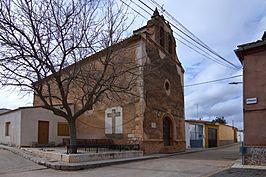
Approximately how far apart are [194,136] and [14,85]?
2678cm

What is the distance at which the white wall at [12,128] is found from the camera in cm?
2348

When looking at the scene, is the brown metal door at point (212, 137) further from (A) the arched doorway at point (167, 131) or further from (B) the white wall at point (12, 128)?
(B) the white wall at point (12, 128)

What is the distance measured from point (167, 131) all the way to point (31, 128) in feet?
35.8

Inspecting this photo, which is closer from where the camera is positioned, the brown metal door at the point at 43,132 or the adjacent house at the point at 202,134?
the brown metal door at the point at 43,132

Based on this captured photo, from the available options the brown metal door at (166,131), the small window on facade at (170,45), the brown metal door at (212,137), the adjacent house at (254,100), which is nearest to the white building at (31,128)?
the brown metal door at (166,131)

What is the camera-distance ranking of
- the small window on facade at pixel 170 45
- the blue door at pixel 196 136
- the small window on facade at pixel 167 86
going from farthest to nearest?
the blue door at pixel 196 136
the small window on facade at pixel 170 45
the small window on facade at pixel 167 86

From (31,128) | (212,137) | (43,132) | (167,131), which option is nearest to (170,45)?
(167,131)

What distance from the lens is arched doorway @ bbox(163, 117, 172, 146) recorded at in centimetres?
2641

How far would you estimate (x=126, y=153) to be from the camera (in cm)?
1950

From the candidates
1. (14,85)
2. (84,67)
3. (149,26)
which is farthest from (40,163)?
(149,26)

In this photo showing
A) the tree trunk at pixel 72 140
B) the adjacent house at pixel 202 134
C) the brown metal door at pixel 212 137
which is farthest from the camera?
the brown metal door at pixel 212 137

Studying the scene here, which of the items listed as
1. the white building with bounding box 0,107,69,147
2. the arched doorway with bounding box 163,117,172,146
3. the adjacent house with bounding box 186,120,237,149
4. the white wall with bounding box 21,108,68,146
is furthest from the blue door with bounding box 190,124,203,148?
the white wall with bounding box 21,108,68,146

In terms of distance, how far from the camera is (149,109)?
76.9 ft

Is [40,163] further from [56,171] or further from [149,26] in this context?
[149,26]
